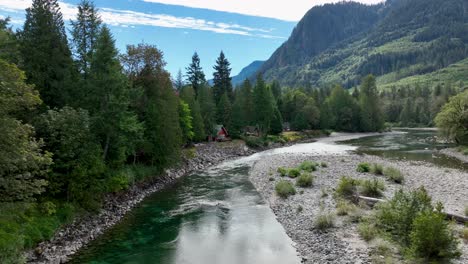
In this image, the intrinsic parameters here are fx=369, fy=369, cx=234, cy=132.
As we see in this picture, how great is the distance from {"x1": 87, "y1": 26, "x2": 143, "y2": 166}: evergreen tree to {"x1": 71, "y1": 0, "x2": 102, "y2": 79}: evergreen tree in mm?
1996

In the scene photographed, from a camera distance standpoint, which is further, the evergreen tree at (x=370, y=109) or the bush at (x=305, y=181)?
the evergreen tree at (x=370, y=109)

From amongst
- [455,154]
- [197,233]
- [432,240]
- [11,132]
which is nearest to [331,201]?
[197,233]

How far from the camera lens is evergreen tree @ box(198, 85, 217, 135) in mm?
76438

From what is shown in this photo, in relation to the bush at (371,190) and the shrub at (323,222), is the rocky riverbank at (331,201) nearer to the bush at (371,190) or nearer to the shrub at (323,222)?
the shrub at (323,222)

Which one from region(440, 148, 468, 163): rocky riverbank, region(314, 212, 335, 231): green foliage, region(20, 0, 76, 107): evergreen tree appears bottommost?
region(440, 148, 468, 163): rocky riverbank

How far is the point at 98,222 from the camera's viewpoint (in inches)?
1048

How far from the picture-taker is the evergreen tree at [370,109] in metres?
121

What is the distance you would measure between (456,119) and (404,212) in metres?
57.2

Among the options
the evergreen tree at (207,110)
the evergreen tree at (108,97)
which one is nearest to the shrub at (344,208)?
the evergreen tree at (108,97)

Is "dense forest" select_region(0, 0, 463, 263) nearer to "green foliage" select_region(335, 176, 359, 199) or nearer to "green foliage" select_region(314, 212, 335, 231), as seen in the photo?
"green foliage" select_region(314, 212, 335, 231)

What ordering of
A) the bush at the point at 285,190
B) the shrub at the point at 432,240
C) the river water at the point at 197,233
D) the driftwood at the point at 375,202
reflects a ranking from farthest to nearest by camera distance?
1. the bush at the point at 285,190
2. the driftwood at the point at 375,202
3. the river water at the point at 197,233
4. the shrub at the point at 432,240

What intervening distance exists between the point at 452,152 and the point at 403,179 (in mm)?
35514

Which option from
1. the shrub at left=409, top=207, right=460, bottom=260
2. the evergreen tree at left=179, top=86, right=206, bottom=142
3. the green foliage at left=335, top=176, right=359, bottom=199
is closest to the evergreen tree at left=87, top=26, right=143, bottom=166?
the green foliage at left=335, top=176, right=359, bottom=199

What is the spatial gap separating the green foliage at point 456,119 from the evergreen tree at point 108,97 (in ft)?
197
